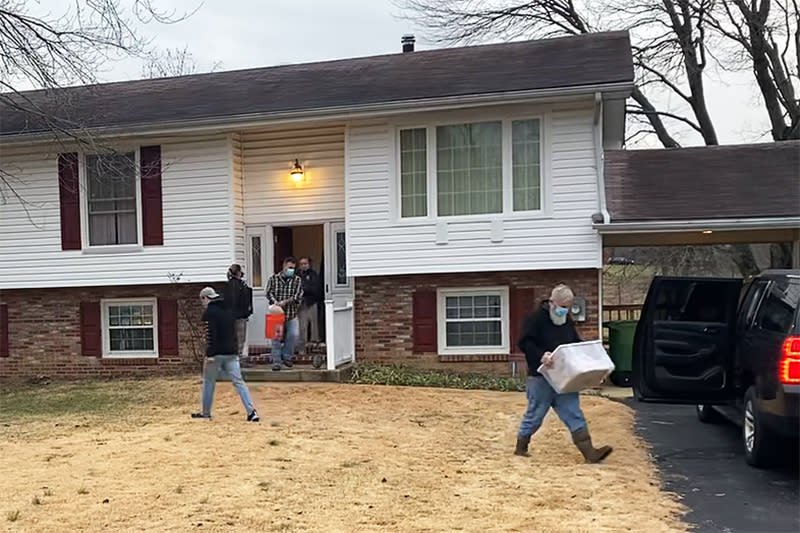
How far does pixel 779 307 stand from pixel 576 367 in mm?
1811

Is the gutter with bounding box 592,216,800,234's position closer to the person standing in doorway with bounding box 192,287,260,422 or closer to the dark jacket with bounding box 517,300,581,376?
the dark jacket with bounding box 517,300,581,376

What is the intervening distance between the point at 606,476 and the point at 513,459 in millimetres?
959

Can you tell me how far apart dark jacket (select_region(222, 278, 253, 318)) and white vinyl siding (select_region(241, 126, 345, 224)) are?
183cm

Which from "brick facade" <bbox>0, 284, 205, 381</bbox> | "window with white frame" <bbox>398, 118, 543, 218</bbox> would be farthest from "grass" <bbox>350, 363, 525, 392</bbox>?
"brick facade" <bbox>0, 284, 205, 381</bbox>

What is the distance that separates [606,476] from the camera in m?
6.37

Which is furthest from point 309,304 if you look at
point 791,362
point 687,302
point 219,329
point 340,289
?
point 791,362

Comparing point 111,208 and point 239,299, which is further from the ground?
point 111,208

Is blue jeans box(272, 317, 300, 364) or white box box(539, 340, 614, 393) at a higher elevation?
white box box(539, 340, 614, 393)

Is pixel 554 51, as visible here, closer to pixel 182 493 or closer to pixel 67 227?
pixel 67 227

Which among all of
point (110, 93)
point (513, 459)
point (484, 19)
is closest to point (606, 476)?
point (513, 459)

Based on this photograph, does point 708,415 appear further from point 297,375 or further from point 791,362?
point 297,375

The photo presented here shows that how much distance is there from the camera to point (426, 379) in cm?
1190

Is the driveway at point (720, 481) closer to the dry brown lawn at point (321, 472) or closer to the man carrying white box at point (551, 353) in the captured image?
the dry brown lawn at point (321, 472)

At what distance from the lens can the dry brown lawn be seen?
5234mm
